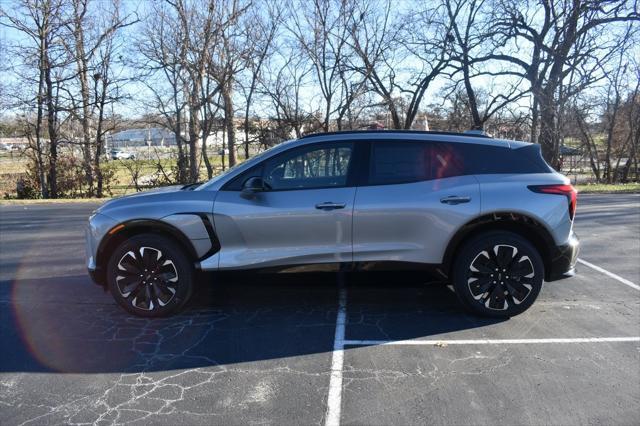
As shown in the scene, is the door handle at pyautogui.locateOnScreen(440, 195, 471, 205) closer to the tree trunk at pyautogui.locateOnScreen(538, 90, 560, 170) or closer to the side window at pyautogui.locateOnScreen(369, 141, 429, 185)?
the side window at pyautogui.locateOnScreen(369, 141, 429, 185)

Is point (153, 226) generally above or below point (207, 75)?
below

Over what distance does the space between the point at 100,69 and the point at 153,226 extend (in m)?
22.6

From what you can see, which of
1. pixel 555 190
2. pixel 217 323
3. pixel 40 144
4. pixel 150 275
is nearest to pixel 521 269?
pixel 555 190

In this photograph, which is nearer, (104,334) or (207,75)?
(104,334)

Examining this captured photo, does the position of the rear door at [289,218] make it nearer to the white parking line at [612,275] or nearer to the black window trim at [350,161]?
the black window trim at [350,161]

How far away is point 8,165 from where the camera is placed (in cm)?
2675

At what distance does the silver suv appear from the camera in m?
4.39

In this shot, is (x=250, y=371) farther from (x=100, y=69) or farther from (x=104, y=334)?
(x=100, y=69)

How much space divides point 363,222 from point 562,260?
1895 mm

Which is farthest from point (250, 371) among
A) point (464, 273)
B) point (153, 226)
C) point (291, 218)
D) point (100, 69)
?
point (100, 69)

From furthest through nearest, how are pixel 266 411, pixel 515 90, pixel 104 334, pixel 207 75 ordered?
1. pixel 515 90
2. pixel 207 75
3. pixel 104 334
4. pixel 266 411

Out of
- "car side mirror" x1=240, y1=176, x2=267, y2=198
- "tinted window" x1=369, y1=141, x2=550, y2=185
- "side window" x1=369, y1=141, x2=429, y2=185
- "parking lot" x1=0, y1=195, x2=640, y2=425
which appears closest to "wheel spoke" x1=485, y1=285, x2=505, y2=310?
"parking lot" x1=0, y1=195, x2=640, y2=425

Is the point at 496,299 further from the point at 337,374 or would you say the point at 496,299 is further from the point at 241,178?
the point at 241,178

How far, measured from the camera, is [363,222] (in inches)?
173
